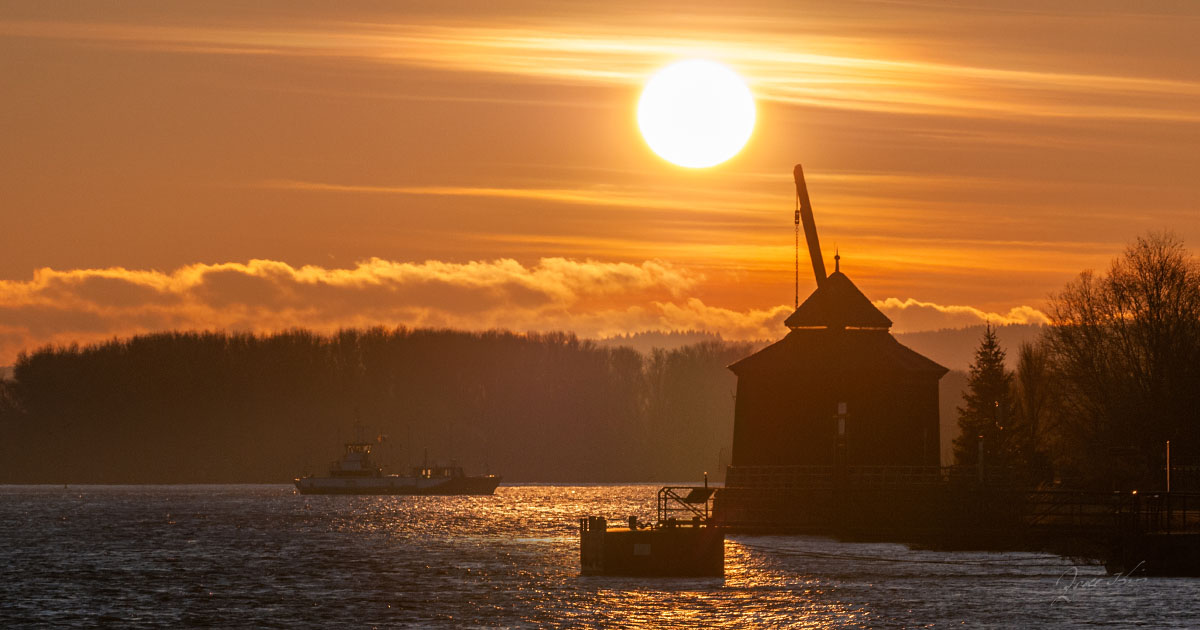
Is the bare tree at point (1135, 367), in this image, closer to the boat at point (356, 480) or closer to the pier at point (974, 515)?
the pier at point (974, 515)

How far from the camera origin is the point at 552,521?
384 ft

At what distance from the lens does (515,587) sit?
194 feet

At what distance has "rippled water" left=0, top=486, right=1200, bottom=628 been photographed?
48.8m

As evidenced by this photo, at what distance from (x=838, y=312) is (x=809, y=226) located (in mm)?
8615

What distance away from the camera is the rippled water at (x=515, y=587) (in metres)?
48.8

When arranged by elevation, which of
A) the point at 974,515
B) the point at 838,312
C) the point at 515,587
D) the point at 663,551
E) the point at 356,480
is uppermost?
the point at 838,312

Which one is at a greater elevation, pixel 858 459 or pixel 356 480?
pixel 356 480

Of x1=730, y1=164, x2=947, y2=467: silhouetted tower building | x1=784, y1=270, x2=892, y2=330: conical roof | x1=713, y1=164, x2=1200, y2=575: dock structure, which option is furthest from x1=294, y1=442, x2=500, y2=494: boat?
x1=730, y1=164, x2=947, y2=467: silhouetted tower building

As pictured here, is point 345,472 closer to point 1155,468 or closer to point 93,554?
point 93,554

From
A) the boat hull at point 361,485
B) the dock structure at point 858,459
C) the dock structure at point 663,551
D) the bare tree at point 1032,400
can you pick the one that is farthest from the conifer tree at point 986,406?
the boat hull at point 361,485

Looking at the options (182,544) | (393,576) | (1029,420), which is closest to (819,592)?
(393,576)

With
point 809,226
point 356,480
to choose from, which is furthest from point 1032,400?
point 356,480

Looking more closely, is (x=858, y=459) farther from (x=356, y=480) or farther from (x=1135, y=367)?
(x=356, y=480)

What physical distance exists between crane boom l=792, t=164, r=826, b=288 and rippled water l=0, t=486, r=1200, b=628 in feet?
45.3
